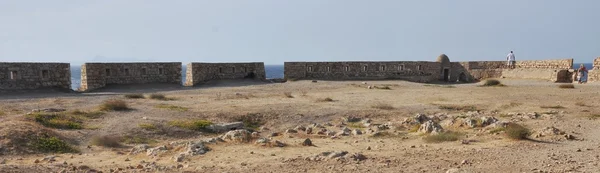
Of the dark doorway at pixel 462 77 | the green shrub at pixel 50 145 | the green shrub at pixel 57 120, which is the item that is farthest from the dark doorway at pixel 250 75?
the green shrub at pixel 50 145

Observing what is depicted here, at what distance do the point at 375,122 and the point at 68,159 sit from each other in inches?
404

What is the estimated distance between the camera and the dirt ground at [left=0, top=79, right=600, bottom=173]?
9820mm

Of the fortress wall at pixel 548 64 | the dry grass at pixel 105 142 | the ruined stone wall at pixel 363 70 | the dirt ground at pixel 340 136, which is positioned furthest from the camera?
the ruined stone wall at pixel 363 70

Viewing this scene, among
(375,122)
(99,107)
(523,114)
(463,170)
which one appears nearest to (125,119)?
(99,107)

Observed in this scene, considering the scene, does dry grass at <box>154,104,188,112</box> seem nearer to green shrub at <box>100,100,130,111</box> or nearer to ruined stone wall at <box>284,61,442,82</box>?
green shrub at <box>100,100,130,111</box>

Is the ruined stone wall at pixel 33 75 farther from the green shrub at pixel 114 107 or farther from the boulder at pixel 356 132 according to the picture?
the boulder at pixel 356 132

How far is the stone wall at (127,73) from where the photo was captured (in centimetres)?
2936

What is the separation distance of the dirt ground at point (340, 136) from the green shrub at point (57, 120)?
384mm

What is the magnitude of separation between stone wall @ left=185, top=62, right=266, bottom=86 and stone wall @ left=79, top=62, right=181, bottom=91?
126cm

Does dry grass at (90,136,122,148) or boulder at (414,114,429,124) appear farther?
boulder at (414,114,429,124)

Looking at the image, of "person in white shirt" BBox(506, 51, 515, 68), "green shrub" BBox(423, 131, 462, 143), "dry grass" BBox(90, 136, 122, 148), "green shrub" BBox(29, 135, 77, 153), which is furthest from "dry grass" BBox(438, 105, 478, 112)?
"person in white shirt" BBox(506, 51, 515, 68)

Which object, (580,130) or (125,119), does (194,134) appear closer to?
(125,119)

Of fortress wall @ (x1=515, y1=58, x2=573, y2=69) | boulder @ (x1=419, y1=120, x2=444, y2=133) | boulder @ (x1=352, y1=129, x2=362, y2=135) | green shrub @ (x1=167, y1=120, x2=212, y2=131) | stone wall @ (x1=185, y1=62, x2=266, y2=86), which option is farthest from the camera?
fortress wall @ (x1=515, y1=58, x2=573, y2=69)

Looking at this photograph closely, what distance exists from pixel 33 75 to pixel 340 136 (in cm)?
2127
